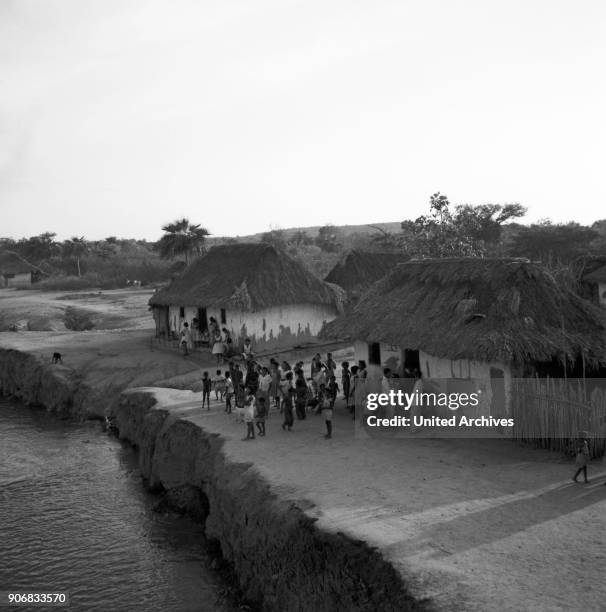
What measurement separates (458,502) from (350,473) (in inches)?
89.4

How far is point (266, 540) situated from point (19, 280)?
60.9 metres

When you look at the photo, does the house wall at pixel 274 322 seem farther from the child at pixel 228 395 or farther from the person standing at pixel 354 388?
the person standing at pixel 354 388

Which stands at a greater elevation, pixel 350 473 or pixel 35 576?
pixel 350 473

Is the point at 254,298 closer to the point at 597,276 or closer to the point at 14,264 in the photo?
the point at 597,276

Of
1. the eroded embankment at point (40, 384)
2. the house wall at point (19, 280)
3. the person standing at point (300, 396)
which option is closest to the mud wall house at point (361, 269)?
the eroded embankment at point (40, 384)

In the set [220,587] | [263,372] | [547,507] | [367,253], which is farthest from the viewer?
[367,253]

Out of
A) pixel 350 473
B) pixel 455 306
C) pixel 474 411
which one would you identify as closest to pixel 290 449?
pixel 350 473

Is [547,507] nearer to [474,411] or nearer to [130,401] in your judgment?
[474,411]

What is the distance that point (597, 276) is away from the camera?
2753 centimetres

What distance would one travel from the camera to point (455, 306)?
15.4 meters

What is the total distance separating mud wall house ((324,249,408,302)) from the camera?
3447cm

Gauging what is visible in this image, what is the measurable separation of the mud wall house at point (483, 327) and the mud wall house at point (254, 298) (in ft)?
26.4

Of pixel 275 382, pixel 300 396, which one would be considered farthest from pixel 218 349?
pixel 300 396

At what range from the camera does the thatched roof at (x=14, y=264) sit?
6594cm
